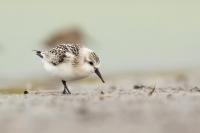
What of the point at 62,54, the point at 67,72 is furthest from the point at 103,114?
the point at 62,54

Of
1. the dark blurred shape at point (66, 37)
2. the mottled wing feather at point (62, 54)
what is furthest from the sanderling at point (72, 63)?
the dark blurred shape at point (66, 37)

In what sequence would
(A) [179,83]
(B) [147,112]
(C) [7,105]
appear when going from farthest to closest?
(A) [179,83] < (C) [7,105] < (B) [147,112]

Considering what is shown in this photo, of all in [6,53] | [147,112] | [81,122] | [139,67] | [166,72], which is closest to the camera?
[81,122]

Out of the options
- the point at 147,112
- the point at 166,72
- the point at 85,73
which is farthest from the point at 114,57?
the point at 147,112

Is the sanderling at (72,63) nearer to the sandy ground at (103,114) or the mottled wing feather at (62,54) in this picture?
the mottled wing feather at (62,54)

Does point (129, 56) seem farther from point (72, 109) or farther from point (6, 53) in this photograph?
point (72, 109)

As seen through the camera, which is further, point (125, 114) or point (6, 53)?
point (6, 53)

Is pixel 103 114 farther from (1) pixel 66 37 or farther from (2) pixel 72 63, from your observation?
(1) pixel 66 37
